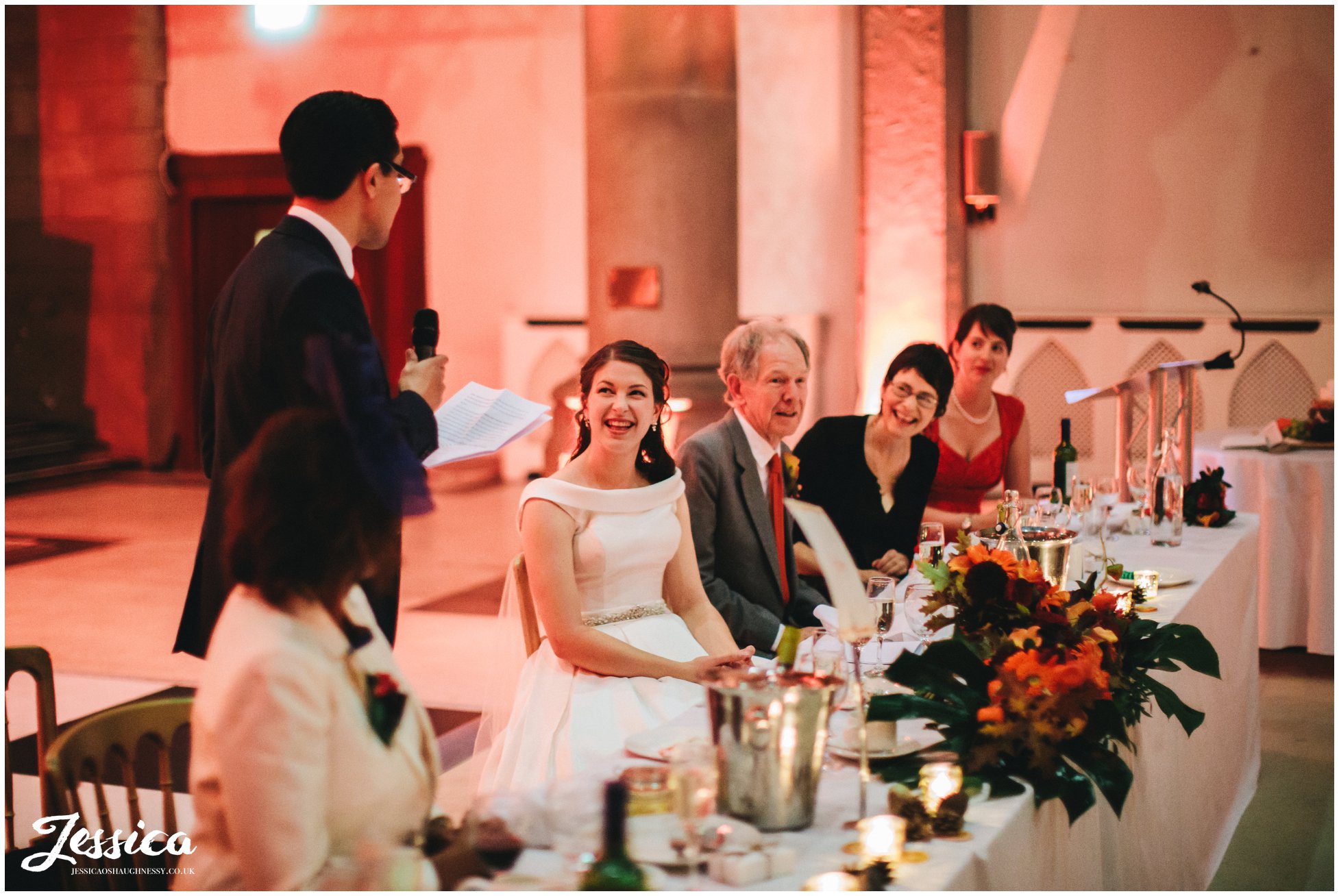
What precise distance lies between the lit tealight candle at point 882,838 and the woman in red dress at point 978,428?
2.51 metres

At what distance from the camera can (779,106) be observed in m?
8.80

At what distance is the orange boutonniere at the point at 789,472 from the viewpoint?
121 inches

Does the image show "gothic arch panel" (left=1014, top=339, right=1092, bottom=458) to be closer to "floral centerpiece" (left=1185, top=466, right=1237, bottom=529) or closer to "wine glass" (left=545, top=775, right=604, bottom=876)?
"floral centerpiece" (left=1185, top=466, right=1237, bottom=529)

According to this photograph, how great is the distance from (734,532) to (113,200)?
886 cm

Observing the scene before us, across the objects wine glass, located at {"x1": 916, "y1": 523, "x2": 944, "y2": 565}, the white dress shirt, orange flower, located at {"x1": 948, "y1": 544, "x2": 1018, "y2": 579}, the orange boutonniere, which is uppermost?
the white dress shirt

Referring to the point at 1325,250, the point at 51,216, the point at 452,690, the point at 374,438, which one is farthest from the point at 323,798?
the point at 51,216

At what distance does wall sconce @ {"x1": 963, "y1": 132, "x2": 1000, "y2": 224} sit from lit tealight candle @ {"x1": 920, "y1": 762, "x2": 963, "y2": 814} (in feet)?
22.6

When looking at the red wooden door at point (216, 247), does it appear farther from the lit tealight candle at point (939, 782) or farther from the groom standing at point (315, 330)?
the lit tealight candle at point (939, 782)

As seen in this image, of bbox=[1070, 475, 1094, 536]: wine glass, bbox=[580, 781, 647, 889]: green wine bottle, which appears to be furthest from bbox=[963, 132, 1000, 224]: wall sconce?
bbox=[580, 781, 647, 889]: green wine bottle

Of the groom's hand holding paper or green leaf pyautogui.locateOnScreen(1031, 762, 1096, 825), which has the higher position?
the groom's hand holding paper

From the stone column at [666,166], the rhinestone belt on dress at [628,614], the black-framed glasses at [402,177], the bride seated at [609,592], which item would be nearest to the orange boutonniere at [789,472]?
the bride seated at [609,592]

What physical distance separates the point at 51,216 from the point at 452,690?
302 inches

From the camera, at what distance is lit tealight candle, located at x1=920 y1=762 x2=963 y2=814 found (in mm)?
1558

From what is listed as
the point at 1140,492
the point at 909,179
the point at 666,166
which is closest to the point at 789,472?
the point at 1140,492
